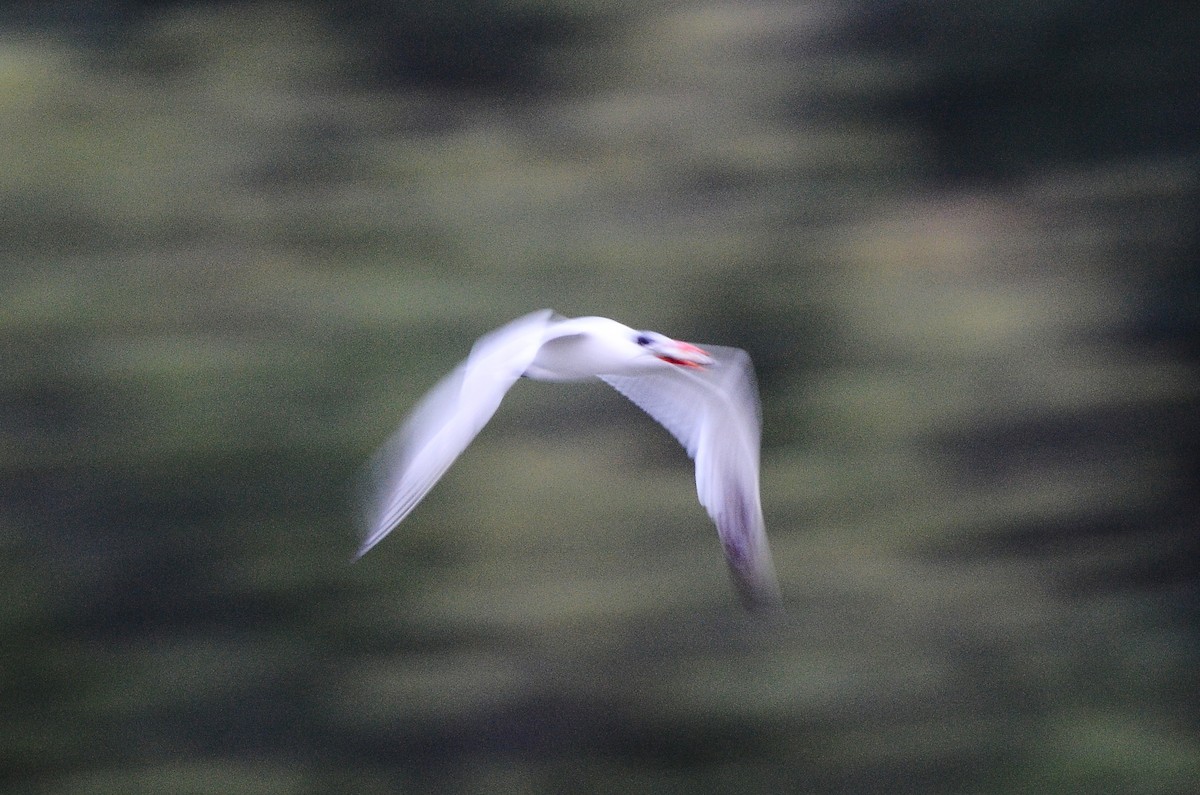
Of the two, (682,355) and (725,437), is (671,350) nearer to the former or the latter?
(682,355)

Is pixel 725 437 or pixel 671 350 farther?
pixel 725 437

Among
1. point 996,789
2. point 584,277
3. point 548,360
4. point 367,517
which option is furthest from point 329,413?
Result: point 996,789

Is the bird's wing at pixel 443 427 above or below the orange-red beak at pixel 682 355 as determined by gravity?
below

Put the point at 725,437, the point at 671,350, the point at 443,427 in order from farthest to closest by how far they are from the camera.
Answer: the point at 725,437, the point at 671,350, the point at 443,427

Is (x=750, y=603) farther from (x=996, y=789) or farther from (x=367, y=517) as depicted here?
(x=996, y=789)

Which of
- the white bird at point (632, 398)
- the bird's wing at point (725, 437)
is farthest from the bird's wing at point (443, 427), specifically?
the bird's wing at point (725, 437)

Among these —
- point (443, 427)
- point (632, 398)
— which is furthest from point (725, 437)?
point (443, 427)

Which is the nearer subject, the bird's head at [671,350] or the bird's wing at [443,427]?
the bird's wing at [443,427]

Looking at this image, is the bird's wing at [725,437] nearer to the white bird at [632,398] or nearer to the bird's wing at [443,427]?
the white bird at [632,398]
